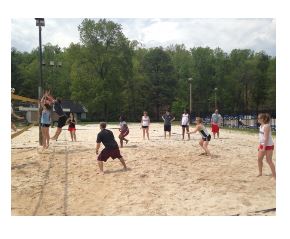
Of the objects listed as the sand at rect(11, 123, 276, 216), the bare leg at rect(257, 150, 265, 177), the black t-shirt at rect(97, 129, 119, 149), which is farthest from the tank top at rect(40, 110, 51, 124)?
the bare leg at rect(257, 150, 265, 177)

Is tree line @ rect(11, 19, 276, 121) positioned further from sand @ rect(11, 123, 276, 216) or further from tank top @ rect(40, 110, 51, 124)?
sand @ rect(11, 123, 276, 216)

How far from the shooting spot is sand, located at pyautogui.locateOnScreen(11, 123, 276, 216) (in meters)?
5.80

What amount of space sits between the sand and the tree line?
23.9 m

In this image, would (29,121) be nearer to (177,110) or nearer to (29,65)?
(177,110)

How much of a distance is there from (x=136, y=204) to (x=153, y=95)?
125ft

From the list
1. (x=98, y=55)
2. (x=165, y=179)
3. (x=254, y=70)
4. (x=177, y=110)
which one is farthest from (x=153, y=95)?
(x=165, y=179)

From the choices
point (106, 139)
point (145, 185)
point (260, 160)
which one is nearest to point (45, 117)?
point (106, 139)

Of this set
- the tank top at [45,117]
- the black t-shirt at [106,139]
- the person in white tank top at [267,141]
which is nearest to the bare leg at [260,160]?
the person in white tank top at [267,141]

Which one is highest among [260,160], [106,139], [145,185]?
[106,139]

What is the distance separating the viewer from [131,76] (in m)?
41.4

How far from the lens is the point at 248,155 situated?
31.0 feet

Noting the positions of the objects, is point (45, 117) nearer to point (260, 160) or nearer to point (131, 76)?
point (260, 160)

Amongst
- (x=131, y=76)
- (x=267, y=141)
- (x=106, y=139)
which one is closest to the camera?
(x=267, y=141)

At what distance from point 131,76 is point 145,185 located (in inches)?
1382
